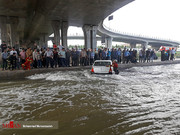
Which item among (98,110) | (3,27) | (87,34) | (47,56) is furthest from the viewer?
(87,34)

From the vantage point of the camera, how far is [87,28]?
Answer: 1073 inches

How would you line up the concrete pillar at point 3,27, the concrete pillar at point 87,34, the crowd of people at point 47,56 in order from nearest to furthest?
the crowd of people at point 47,56, the concrete pillar at point 3,27, the concrete pillar at point 87,34

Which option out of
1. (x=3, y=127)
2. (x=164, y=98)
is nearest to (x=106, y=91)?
(x=164, y=98)

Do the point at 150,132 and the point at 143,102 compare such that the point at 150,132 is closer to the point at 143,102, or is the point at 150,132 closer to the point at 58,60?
the point at 143,102

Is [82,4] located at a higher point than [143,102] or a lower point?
higher

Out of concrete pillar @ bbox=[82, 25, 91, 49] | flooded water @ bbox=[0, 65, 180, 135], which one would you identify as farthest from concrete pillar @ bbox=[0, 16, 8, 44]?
flooded water @ bbox=[0, 65, 180, 135]

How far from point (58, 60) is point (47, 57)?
4.57 feet

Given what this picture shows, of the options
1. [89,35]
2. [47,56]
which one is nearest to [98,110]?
[47,56]

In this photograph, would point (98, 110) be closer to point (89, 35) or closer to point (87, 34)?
point (87, 34)

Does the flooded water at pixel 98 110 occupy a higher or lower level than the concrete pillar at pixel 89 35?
lower

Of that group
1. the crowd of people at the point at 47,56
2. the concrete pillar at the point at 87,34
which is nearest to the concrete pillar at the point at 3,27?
the crowd of people at the point at 47,56

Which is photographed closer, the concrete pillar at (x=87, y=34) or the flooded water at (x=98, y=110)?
the flooded water at (x=98, y=110)

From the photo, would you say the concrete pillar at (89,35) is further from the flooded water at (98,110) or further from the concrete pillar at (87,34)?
the flooded water at (98,110)

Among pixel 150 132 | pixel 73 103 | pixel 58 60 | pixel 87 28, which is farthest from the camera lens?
pixel 87 28
